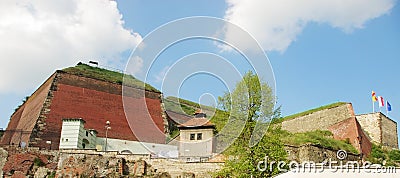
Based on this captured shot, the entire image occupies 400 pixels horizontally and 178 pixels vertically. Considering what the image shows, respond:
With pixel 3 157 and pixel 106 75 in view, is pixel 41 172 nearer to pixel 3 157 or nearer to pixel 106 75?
pixel 3 157

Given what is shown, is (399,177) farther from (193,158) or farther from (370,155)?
(370,155)

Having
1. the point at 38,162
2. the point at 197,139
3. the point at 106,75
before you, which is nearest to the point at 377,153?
the point at 197,139

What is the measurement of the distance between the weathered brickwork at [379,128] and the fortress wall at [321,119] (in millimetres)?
3372

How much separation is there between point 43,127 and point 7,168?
669cm

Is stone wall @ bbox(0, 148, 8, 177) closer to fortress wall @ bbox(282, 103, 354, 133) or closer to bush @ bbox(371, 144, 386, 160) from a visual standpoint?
fortress wall @ bbox(282, 103, 354, 133)

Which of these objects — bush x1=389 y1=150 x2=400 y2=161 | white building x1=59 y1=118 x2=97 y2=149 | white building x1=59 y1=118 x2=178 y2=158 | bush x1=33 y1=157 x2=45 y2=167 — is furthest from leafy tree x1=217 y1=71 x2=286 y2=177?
bush x1=389 y1=150 x2=400 y2=161

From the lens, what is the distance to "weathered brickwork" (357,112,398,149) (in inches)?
1515

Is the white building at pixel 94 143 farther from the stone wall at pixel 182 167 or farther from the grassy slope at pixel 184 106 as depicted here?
the grassy slope at pixel 184 106

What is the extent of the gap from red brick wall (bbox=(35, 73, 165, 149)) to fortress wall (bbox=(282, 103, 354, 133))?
12.7 meters

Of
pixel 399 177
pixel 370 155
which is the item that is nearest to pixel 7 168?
pixel 399 177

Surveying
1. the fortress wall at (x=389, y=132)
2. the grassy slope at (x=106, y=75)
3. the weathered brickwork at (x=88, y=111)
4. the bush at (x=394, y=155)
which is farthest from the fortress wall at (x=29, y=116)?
the fortress wall at (x=389, y=132)

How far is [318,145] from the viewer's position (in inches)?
1148

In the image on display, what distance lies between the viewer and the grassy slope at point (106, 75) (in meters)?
41.8

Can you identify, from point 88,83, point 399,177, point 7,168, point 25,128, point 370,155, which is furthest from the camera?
point 88,83
